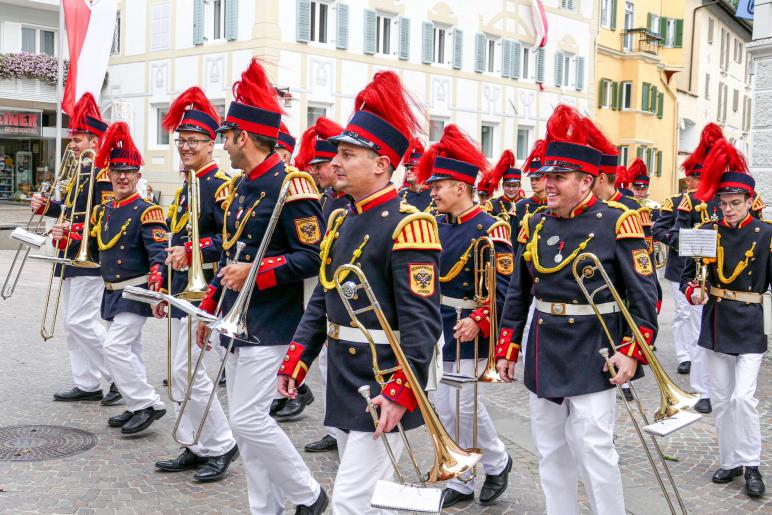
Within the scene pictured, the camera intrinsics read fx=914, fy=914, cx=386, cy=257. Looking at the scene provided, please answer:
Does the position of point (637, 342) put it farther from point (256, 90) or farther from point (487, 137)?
point (487, 137)

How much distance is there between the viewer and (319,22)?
25.3 meters

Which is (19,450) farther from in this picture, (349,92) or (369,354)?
(349,92)

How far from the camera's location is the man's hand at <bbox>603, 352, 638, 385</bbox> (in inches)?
172

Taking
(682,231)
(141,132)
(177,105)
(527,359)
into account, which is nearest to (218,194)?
(177,105)

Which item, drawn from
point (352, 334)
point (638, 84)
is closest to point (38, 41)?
point (638, 84)

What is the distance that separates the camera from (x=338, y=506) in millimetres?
3762

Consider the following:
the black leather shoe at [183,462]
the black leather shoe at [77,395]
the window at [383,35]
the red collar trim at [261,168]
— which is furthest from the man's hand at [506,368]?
the window at [383,35]

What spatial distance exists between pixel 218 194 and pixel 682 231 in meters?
3.06

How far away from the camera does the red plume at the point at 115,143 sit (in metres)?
7.09

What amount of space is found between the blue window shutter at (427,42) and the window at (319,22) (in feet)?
11.9

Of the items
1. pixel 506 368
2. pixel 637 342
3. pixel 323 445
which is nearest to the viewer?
pixel 637 342

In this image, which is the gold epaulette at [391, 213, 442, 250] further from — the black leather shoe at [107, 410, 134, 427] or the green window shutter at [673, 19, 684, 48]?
the green window shutter at [673, 19, 684, 48]

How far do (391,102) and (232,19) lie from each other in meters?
21.6

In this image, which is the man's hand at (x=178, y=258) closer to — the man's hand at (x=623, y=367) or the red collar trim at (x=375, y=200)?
the red collar trim at (x=375, y=200)
